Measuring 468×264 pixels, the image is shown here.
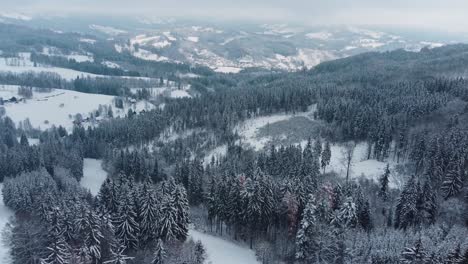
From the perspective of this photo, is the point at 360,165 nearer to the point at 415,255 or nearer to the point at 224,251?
the point at 224,251

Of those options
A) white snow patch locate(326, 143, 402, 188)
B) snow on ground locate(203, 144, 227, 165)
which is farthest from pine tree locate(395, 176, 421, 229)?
snow on ground locate(203, 144, 227, 165)

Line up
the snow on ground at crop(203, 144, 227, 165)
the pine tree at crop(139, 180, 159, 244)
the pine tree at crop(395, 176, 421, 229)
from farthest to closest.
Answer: the snow on ground at crop(203, 144, 227, 165) → the pine tree at crop(395, 176, 421, 229) → the pine tree at crop(139, 180, 159, 244)

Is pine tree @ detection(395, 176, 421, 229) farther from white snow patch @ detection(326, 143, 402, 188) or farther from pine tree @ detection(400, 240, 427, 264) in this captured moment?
white snow patch @ detection(326, 143, 402, 188)

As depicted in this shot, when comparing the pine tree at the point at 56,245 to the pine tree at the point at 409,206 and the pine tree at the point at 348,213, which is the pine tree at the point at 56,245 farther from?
the pine tree at the point at 409,206

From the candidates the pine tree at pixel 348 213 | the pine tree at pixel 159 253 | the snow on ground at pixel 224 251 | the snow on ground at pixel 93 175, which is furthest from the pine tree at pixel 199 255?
the snow on ground at pixel 93 175

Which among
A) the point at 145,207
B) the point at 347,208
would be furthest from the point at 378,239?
the point at 145,207

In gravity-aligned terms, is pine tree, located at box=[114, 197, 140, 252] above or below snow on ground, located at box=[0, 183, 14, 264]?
above

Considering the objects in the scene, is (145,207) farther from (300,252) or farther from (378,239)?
(378,239)

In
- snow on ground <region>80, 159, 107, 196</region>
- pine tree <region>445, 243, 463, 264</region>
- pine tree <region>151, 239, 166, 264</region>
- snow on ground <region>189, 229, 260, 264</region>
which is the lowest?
snow on ground <region>80, 159, 107, 196</region>
